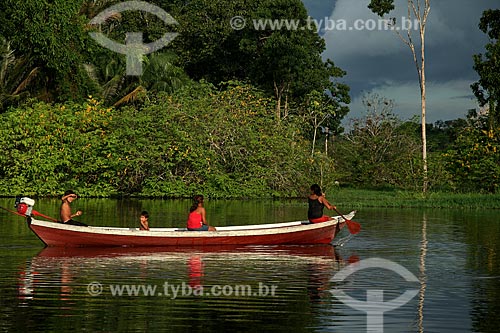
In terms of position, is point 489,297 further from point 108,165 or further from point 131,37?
point 131,37

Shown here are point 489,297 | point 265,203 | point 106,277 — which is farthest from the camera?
point 265,203

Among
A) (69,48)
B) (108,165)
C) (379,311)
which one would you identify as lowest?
(379,311)

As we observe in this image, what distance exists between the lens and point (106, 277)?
48.6 ft

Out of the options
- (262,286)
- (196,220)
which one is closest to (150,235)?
(196,220)

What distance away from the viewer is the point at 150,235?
19094mm

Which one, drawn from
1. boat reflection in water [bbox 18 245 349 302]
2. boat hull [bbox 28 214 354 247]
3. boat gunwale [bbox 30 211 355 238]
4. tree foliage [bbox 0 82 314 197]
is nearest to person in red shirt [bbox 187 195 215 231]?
boat gunwale [bbox 30 211 355 238]

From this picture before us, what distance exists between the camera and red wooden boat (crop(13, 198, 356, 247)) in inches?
745

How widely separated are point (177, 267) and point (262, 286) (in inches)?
117

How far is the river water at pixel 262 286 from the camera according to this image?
10891 mm

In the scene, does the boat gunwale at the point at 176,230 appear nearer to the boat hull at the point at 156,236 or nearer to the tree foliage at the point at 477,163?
the boat hull at the point at 156,236

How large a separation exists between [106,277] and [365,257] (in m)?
6.06

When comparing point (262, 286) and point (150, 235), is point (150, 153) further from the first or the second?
point (262, 286)

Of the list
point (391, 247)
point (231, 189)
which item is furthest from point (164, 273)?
point (231, 189)

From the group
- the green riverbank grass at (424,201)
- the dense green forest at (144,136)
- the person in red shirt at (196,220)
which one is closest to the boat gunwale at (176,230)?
the person in red shirt at (196,220)
